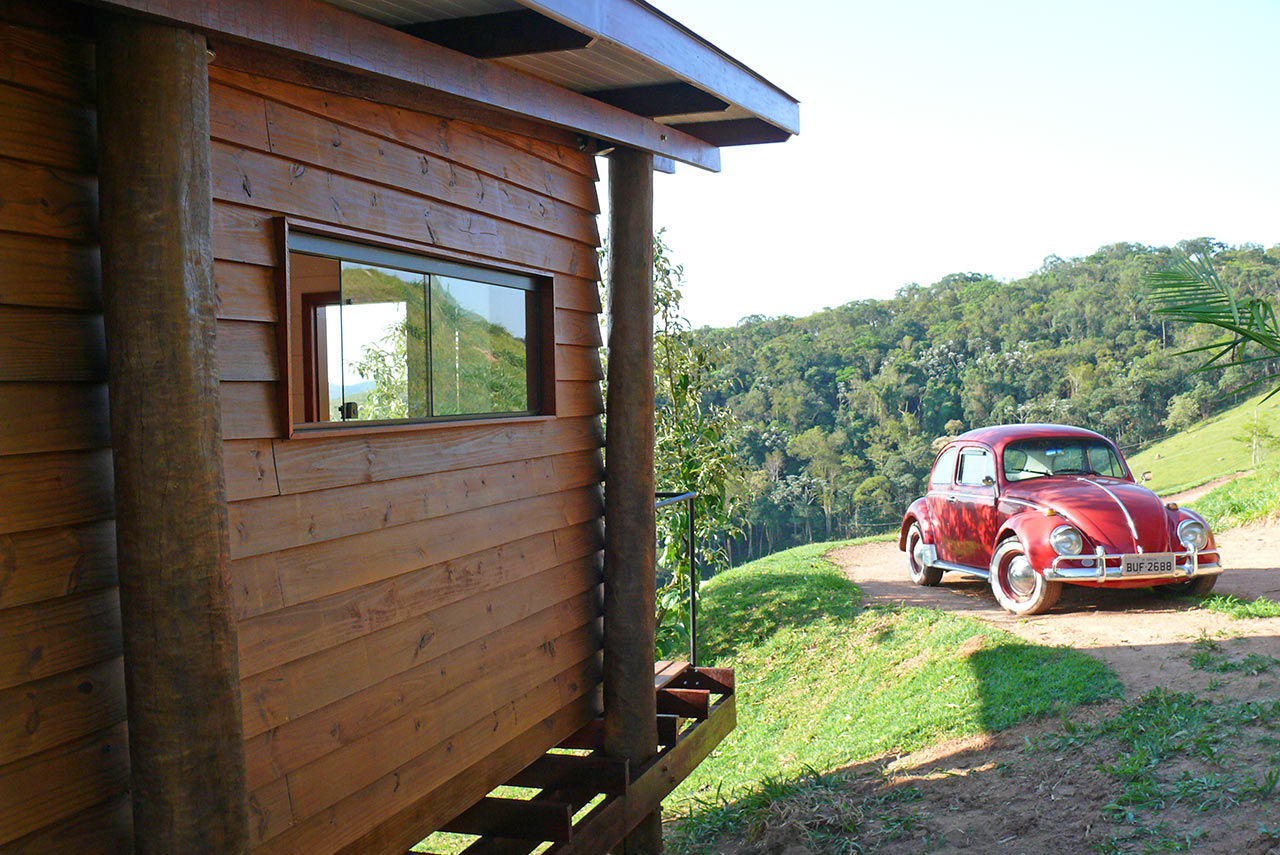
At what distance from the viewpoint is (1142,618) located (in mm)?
8219

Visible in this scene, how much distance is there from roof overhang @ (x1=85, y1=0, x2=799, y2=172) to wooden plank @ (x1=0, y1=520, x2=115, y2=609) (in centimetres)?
126

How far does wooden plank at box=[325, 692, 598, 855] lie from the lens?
3.49m

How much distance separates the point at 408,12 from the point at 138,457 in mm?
1769

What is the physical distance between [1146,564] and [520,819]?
248 inches

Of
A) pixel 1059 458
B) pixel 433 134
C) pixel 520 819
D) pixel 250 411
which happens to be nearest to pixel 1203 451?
pixel 1059 458

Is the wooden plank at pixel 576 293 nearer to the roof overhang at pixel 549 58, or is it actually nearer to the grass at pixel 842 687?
the roof overhang at pixel 549 58

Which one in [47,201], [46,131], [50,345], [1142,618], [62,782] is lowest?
[1142,618]

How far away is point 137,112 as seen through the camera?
2367 millimetres

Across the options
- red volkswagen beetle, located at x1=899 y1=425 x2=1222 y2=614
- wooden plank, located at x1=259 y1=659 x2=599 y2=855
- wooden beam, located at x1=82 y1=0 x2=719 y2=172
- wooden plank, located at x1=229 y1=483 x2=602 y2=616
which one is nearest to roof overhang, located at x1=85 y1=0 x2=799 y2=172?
wooden beam, located at x1=82 y1=0 x2=719 y2=172

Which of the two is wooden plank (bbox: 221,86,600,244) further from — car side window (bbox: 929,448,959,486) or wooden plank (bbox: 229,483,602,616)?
car side window (bbox: 929,448,959,486)

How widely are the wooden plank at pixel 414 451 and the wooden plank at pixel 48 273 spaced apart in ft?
2.63

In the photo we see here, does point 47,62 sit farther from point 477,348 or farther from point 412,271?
point 477,348

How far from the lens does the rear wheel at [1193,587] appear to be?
8547mm

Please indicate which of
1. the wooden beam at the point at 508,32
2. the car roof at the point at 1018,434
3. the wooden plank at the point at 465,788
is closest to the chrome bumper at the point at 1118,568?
the car roof at the point at 1018,434
